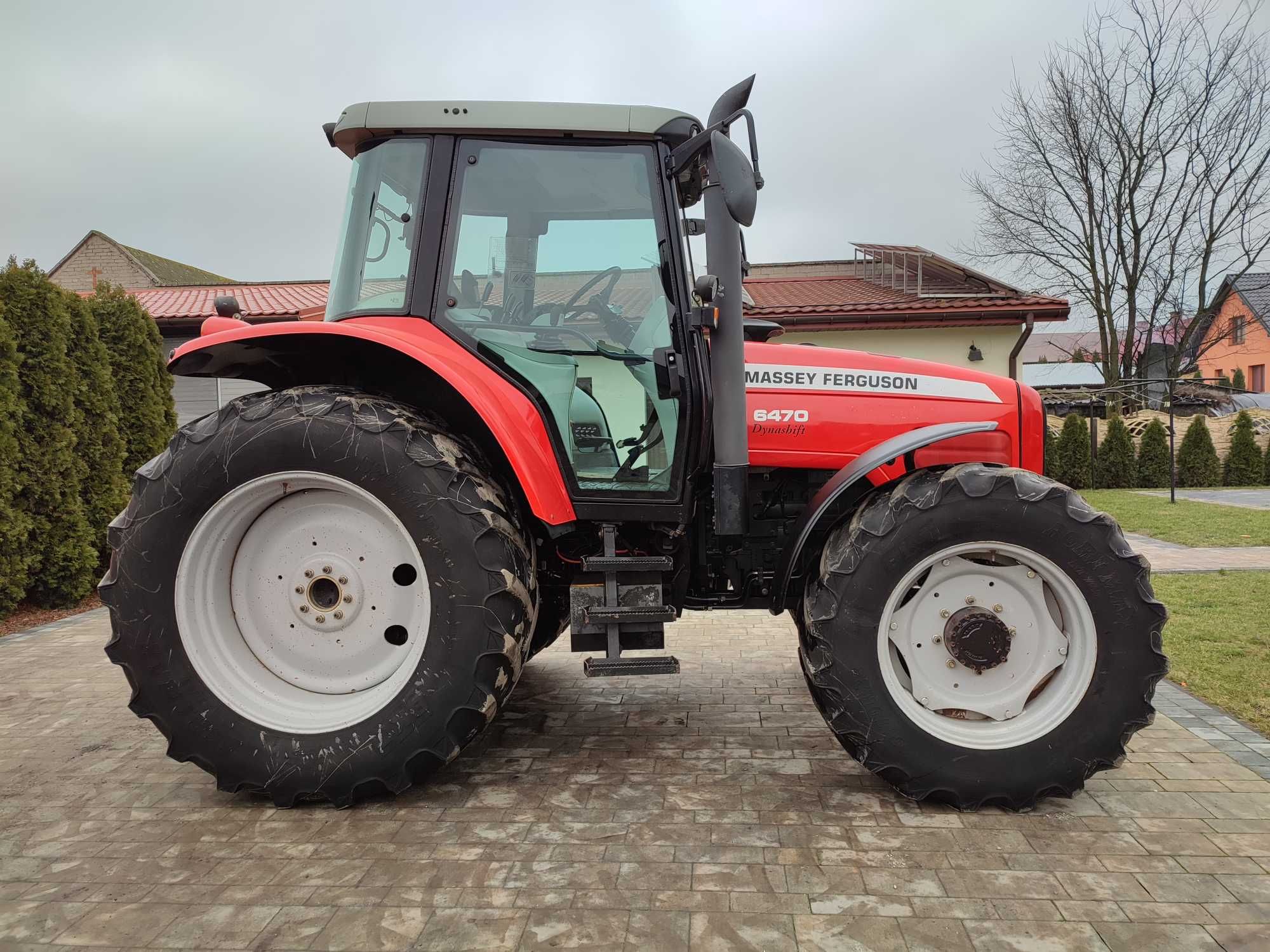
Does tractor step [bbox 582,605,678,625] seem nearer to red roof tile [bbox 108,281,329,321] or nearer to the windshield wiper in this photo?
the windshield wiper

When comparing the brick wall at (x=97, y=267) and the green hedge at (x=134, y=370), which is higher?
the brick wall at (x=97, y=267)

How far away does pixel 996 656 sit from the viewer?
8.94 ft

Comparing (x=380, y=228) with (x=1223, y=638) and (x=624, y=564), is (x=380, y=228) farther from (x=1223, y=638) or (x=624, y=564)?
(x=1223, y=638)

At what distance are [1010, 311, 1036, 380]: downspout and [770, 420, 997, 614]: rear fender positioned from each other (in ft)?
38.0

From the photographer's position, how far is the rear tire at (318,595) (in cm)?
266

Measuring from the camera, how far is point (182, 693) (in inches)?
108

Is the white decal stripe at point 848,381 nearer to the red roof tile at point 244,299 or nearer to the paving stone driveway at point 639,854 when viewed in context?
the paving stone driveway at point 639,854

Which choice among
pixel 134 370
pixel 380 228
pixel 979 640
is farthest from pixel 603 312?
pixel 134 370

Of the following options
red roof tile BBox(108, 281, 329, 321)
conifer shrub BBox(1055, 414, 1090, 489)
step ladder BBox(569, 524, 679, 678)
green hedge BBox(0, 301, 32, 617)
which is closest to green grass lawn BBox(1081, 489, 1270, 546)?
conifer shrub BBox(1055, 414, 1090, 489)

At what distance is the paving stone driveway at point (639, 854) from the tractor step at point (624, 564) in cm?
73

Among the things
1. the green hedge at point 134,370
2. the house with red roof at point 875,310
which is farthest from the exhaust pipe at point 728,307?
the house with red roof at point 875,310

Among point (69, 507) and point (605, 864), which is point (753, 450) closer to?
point (605, 864)

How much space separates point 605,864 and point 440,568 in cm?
100

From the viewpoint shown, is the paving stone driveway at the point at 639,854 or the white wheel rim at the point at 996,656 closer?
the paving stone driveway at the point at 639,854
